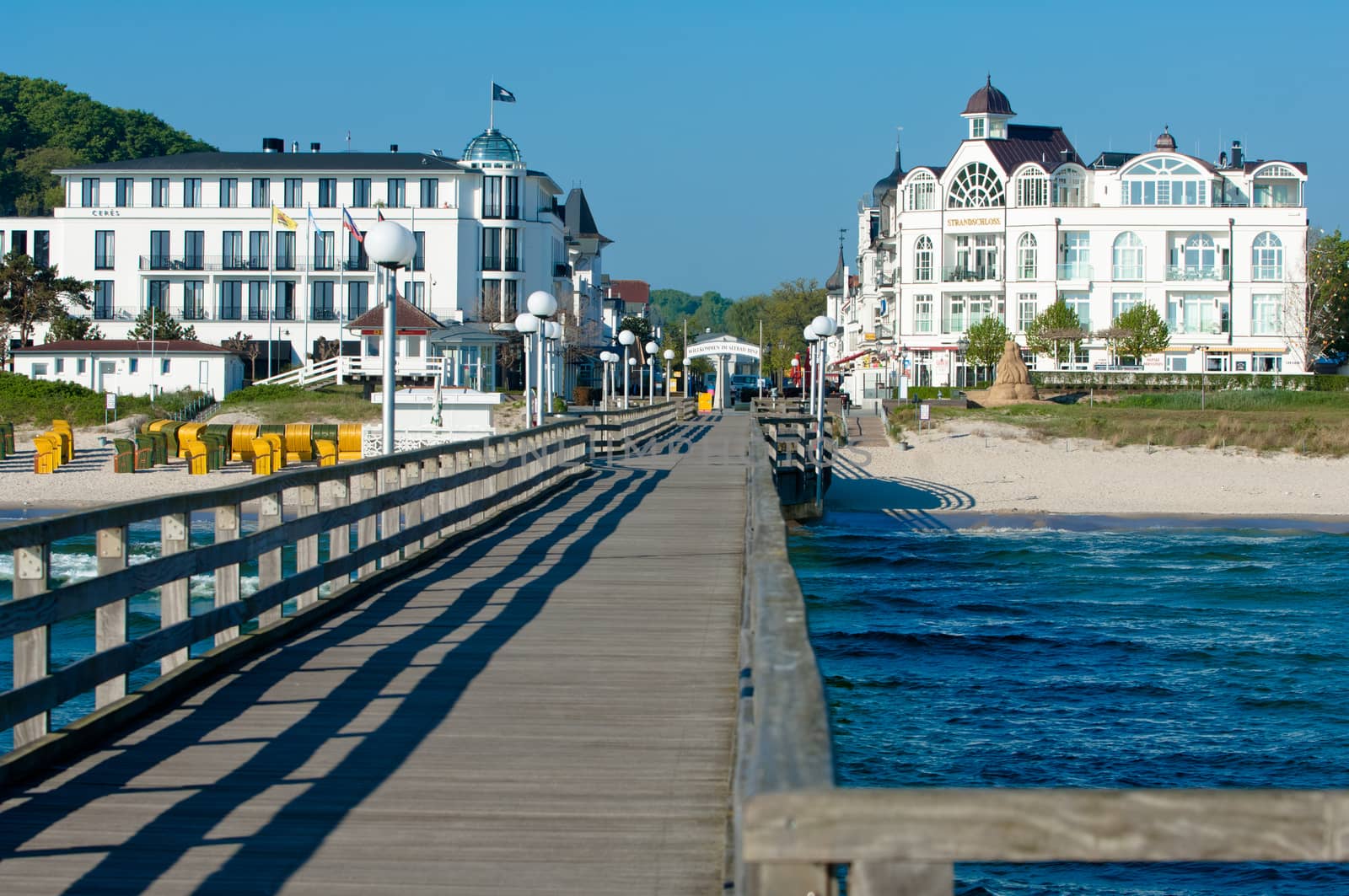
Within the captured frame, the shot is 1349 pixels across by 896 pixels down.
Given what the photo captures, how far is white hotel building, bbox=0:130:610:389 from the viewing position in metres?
71.8

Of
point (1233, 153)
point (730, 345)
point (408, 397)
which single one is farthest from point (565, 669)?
point (1233, 153)

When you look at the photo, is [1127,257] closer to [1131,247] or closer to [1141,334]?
[1131,247]

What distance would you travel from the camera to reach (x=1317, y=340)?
7288 centimetres

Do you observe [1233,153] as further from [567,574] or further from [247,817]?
[247,817]

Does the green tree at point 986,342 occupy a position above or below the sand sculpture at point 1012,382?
above

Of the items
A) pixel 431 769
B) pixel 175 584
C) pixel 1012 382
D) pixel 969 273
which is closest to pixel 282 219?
pixel 1012 382

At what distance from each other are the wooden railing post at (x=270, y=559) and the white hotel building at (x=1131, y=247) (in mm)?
67380

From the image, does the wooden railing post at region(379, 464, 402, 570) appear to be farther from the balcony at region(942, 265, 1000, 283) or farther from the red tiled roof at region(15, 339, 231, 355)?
the balcony at region(942, 265, 1000, 283)

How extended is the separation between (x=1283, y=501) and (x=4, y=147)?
119778 mm

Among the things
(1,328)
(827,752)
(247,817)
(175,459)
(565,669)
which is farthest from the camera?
(1,328)

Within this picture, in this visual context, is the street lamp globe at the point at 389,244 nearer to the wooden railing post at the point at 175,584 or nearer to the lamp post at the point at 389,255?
the lamp post at the point at 389,255

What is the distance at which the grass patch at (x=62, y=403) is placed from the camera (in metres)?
52.8

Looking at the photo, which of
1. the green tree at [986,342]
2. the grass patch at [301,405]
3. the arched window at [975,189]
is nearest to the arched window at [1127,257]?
the arched window at [975,189]

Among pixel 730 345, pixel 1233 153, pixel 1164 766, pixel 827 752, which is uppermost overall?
pixel 1233 153
